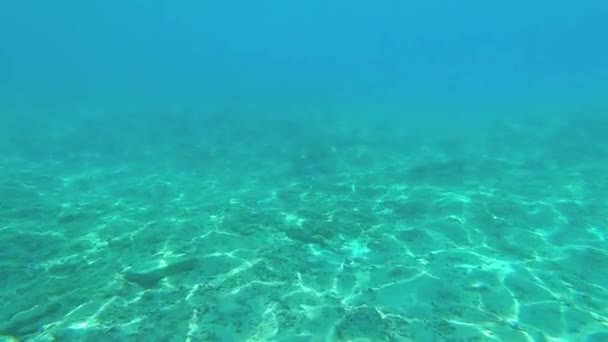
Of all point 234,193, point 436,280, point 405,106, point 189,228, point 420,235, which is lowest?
point 436,280

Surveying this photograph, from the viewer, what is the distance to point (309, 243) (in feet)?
55.9

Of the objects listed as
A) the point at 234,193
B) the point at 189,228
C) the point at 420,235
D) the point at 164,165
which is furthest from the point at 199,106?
the point at 420,235

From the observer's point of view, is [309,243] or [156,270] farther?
[309,243]

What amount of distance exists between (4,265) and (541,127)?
127 feet

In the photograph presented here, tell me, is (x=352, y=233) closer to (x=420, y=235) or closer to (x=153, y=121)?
(x=420, y=235)

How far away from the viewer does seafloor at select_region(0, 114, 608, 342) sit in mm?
12391

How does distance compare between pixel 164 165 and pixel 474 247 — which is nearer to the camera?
pixel 474 247

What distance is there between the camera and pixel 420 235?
698 inches

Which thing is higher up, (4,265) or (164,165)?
(164,165)

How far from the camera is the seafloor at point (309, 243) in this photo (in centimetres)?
1239

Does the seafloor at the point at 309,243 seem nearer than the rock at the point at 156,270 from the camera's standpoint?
Yes

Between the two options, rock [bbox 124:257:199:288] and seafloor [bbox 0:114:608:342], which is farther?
rock [bbox 124:257:199:288]

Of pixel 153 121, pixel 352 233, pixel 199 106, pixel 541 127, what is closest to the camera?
pixel 352 233

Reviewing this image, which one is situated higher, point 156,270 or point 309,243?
point 156,270
